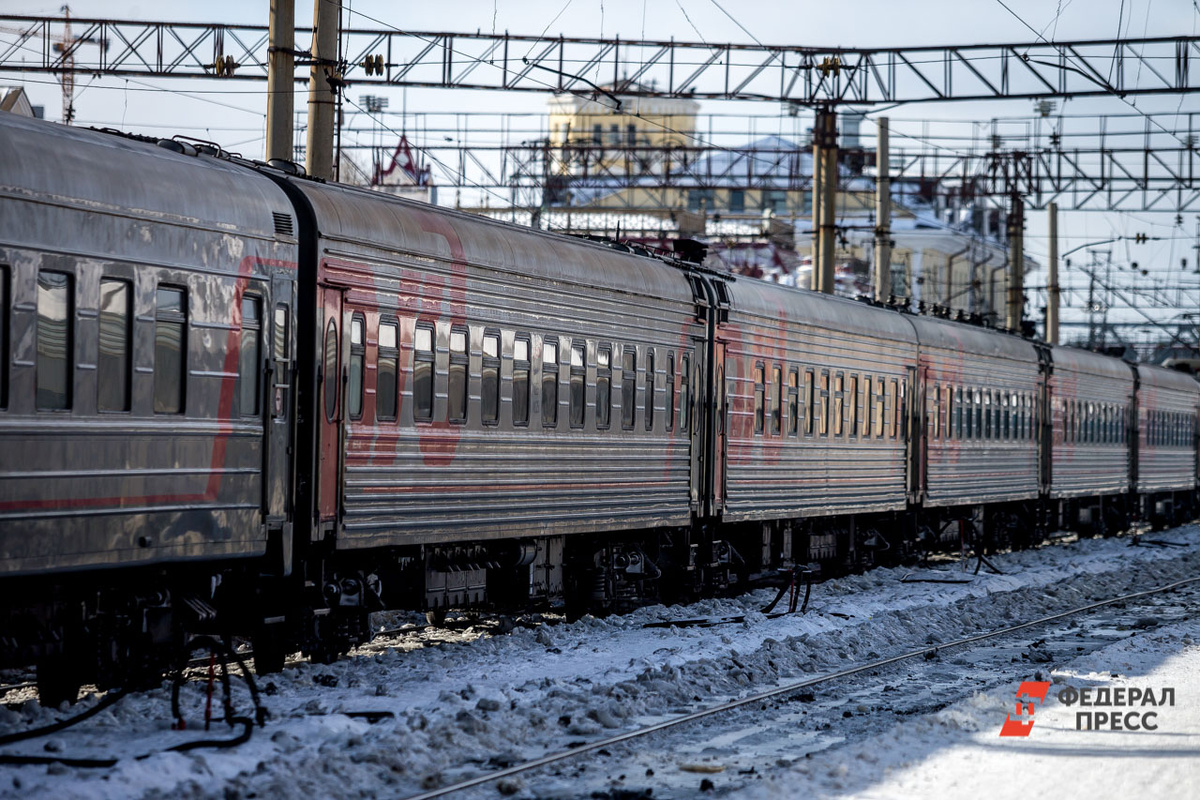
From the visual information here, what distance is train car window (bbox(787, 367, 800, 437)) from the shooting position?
2114cm

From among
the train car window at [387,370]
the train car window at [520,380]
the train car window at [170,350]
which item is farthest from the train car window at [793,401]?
the train car window at [170,350]

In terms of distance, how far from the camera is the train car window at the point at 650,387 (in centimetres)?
1731

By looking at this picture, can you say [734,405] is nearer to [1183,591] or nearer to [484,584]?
[484,584]

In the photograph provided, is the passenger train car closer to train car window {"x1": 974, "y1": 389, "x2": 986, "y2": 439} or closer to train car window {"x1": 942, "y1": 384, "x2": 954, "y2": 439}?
train car window {"x1": 942, "y1": 384, "x2": 954, "y2": 439}

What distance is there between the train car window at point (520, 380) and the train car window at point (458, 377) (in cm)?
79

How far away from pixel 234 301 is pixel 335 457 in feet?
5.36

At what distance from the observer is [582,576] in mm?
17062

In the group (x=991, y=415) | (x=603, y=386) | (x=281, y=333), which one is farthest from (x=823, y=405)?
(x=281, y=333)

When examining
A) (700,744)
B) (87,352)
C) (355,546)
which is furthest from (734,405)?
(87,352)

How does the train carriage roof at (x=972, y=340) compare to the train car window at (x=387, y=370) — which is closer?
the train car window at (x=387, y=370)

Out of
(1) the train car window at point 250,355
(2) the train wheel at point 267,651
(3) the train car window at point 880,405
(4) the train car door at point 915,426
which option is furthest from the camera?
(4) the train car door at point 915,426

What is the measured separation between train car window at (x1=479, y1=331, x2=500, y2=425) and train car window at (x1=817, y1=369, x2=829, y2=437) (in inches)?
331

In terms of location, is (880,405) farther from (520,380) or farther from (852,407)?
(520,380)

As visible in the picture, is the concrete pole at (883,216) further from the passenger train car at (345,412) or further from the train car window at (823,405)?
the train car window at (823,405)
